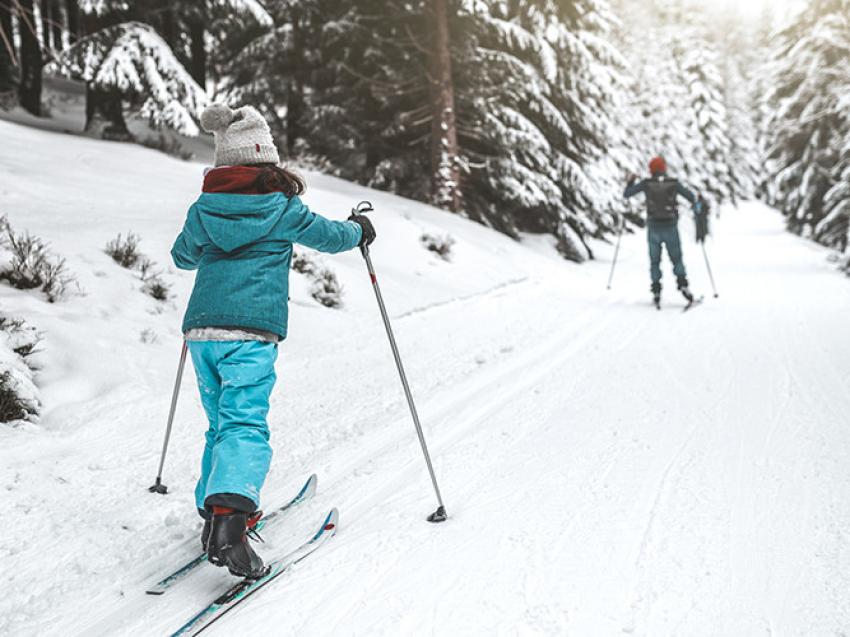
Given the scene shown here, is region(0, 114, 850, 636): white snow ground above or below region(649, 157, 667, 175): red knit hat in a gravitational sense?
below

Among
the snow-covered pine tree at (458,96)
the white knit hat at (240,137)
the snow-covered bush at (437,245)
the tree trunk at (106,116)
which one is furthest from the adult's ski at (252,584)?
the snow-covered pine tree at (458,96)

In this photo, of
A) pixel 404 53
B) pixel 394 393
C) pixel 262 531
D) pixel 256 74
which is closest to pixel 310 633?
pixel 262 531

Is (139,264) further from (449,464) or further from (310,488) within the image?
(449,464)

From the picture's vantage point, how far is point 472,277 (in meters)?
10.1

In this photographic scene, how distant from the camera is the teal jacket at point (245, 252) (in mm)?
2562

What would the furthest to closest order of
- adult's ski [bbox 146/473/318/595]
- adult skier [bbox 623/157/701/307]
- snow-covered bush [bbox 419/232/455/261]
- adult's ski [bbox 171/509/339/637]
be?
snow-covered bush [bbox 419/232/455/261]
adult skier [bbox 623/157/701/307]
adult's ski [bbox 146/473/318/595]
adult's ski [bbox 171/509/339/637]

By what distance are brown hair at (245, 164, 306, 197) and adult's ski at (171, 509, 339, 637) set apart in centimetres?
154

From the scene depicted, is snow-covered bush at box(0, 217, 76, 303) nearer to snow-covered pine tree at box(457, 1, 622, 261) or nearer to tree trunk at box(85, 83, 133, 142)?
tree trunk at box(85, 83, 133, 142)

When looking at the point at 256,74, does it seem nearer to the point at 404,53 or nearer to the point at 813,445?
the point at 404,53

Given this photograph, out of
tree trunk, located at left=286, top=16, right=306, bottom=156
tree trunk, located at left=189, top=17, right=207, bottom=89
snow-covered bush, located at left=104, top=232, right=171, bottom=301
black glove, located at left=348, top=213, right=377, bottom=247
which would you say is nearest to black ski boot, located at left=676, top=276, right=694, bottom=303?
snow-covered bush, located at left=104, top=232, right=171, bottom=301

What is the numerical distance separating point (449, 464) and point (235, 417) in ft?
5.16

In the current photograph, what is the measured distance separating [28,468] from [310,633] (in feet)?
6.97

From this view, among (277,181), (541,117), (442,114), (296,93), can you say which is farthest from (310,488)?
(541,117)

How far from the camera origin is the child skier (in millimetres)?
2531
